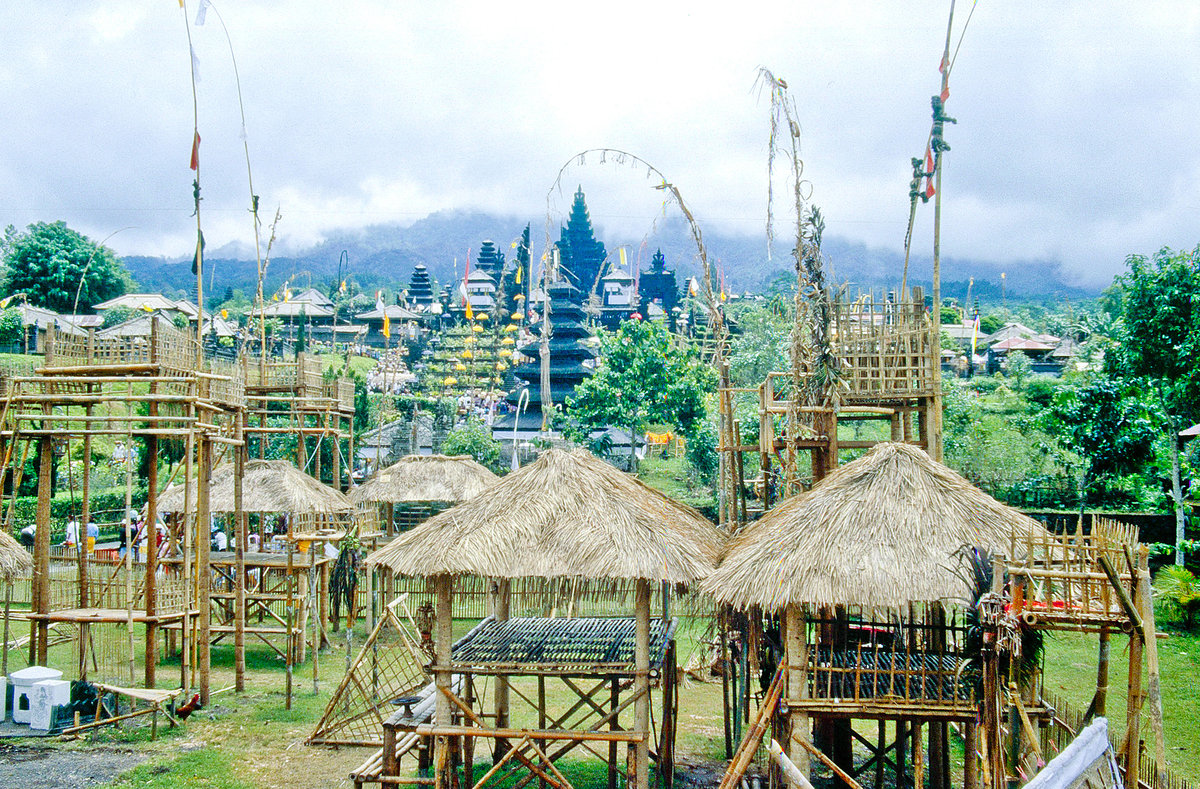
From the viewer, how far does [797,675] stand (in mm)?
8578

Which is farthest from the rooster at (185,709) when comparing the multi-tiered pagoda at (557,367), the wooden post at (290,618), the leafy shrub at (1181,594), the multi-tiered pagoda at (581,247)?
the multi-tiered pagoda at (581,247)

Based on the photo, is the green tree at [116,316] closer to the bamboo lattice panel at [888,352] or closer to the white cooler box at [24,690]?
the white cooler box at [24,690]

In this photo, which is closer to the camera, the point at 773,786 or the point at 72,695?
the point at 773,786

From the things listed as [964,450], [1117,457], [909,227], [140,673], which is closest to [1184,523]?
[1117,457]

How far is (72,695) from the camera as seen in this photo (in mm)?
11875

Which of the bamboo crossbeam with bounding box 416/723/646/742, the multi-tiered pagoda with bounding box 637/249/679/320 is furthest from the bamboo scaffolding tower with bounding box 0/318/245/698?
the multi-tiered pagoda with bounding box 637/249/679/320

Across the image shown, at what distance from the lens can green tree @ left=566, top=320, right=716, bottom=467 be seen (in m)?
28.1

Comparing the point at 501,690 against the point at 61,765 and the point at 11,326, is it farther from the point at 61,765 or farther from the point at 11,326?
the point at 11,326

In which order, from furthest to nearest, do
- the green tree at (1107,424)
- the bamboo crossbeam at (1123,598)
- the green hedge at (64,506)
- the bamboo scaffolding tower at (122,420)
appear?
1. the green hedge at (64,506)
2. the green tree at (1107,424)
3. the bamboo scaffolding tower at (122,420)
4. the bamboo crossbeam at (1123,598)

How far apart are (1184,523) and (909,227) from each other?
32.1ft

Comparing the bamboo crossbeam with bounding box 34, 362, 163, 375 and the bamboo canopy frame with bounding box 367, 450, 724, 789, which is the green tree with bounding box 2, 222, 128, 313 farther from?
the bamboo canopy frame with bounding box 367, 450, 724, 789

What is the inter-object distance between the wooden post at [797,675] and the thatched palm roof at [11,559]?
31.5 ft

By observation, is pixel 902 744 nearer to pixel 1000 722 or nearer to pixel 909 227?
pixel 1000 722

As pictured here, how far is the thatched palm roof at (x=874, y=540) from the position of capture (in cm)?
808
